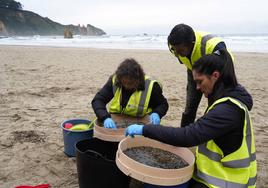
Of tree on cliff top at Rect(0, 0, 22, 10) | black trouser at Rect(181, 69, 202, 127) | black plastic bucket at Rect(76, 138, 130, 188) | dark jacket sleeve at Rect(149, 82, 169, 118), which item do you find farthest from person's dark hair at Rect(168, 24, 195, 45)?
tree on cliff top at Rect(0, 0, 22, 10)

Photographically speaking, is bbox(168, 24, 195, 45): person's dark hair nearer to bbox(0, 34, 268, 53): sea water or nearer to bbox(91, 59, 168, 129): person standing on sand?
bbox(91, 59, 168, 129): person standing on sand

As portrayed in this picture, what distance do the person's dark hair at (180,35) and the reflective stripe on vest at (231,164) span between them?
3.35ft

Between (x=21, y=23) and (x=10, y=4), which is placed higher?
(x=10, y=4)

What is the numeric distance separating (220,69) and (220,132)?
1.36ft

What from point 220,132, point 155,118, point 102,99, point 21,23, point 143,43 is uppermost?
point 21,23

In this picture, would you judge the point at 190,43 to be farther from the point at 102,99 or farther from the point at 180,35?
the point at 102,99

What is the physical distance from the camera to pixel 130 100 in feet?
9.73

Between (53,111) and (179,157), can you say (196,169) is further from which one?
(53,111)

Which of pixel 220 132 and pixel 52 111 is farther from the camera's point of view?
pixel 52 111

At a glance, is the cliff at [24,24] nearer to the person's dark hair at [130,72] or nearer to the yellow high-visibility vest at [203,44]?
the person's dark hair at [130,72]

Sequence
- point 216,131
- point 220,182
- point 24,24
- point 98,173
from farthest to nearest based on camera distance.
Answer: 1. point 24,24
2. point 98,173
3. point 220,182
4. point 216,131

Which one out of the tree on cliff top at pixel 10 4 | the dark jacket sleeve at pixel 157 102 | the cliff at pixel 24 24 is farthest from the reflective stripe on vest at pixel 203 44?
the tree on cliff top at pixel 10 4

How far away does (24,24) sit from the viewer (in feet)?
249

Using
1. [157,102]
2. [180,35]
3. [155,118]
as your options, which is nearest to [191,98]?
[157,102]
